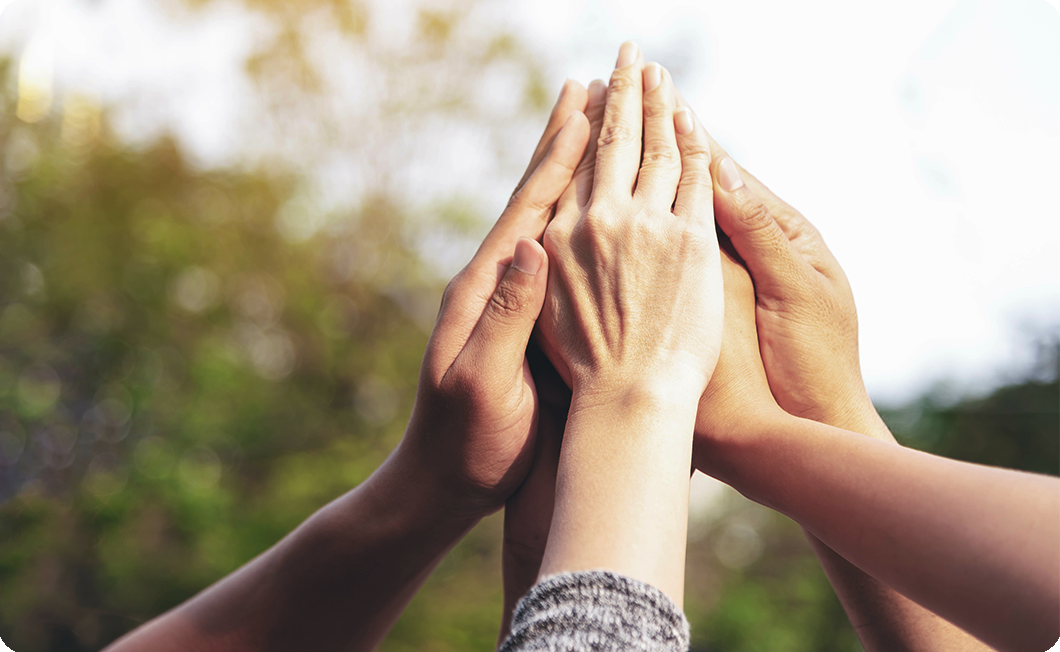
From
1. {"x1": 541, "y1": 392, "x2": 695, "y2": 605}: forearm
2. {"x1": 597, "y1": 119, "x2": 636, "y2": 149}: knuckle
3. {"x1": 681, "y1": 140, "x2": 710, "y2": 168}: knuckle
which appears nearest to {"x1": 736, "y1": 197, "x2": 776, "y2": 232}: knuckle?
{"x1": 681, "y1": 140, "x2": 710, "y2": 168}: knuckle

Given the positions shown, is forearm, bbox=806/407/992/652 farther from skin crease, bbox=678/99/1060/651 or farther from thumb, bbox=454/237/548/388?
thumb, bbox=454/237/548/388

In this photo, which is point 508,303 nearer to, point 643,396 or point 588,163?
point 643,396

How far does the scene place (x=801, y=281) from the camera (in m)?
1.20

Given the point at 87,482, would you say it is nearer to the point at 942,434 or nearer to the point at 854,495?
the point at 854,495

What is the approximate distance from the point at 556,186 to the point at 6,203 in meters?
5.96

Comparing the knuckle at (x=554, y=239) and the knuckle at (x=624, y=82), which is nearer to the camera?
the knuckle at (x=554, y=239)

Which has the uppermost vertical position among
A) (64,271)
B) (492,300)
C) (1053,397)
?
(1053,397)

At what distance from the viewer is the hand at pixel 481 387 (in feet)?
3.39

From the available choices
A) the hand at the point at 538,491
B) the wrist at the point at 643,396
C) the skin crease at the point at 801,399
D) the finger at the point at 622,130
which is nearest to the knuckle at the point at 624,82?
the finger at the point at 622,130

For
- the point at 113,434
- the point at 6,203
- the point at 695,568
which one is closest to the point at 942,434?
the point at 695,568

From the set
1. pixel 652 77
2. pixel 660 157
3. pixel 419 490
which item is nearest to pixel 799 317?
pixel 660 157

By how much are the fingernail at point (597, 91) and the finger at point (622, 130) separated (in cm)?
2

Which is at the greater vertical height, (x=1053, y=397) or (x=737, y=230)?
(x=1053, y=397)

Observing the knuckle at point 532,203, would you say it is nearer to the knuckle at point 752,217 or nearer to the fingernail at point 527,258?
the fingernail at point 527,258
